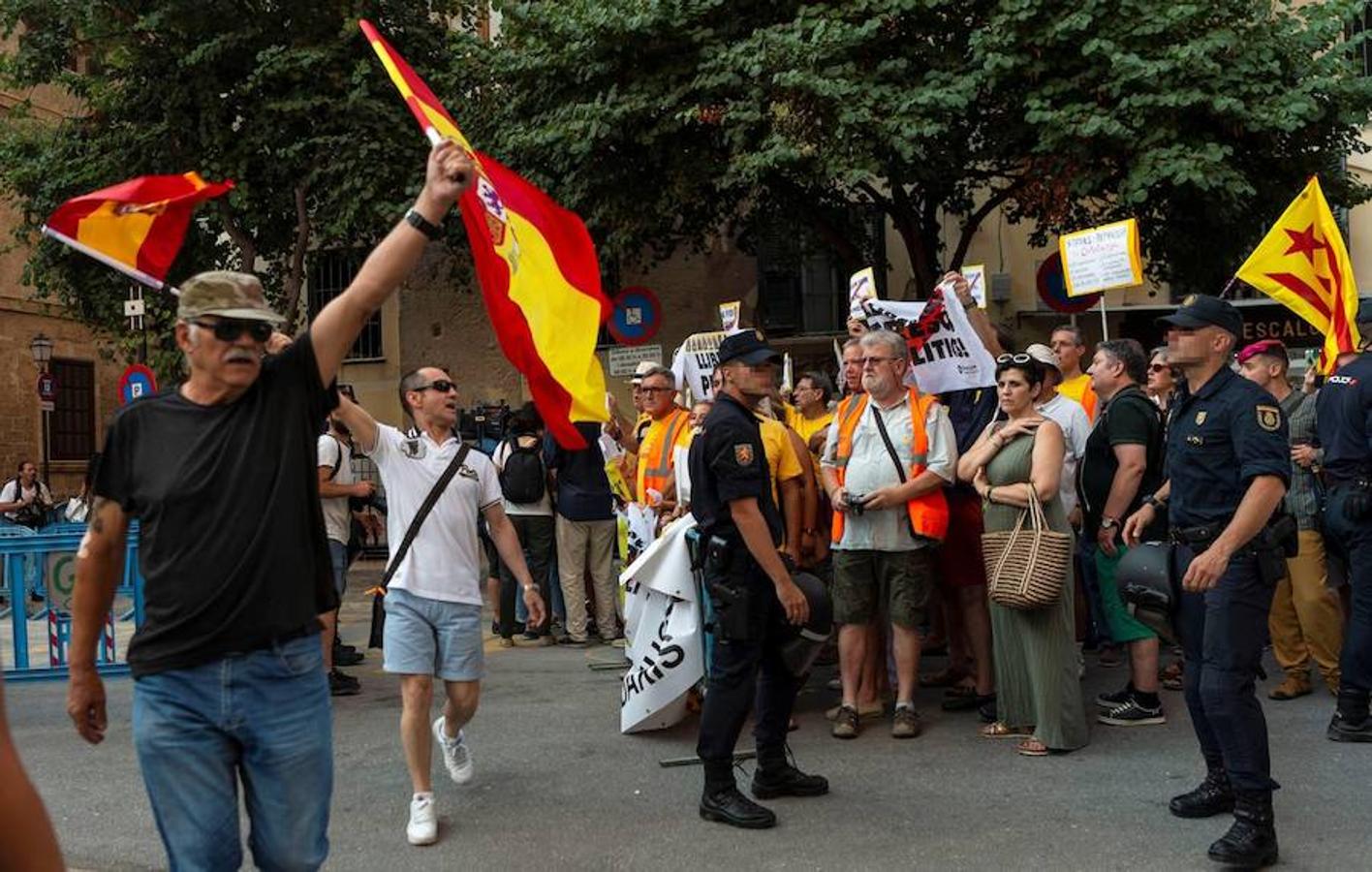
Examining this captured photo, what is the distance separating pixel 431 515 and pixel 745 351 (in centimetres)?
146

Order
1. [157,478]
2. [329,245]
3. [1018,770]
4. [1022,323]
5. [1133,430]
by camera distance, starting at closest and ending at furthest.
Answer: [157,478], [1018,770], [1133,430], [329,245], [1022,323]

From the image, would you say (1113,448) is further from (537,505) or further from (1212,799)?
(537,505)

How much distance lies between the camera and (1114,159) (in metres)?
13.4

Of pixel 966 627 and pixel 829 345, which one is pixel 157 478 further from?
pixel 829 345

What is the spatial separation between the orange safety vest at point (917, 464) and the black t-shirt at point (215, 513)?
3717 millimetres

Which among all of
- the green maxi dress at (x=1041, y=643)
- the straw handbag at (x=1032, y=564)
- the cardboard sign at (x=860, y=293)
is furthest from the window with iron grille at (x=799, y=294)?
the straw handbag at (x=1032, y=564)

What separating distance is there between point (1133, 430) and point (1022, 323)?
47.1 feet

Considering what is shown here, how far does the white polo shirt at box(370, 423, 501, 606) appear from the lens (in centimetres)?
526

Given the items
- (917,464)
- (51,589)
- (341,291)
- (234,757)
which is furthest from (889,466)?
(341,291)

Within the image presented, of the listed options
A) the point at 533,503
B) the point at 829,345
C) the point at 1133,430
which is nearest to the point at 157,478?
the point at 1133,430

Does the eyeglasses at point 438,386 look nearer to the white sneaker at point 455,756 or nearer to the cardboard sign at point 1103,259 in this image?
the white sneaker at point 455,756

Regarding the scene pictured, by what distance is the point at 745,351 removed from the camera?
17.1ft

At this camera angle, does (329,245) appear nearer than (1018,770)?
No

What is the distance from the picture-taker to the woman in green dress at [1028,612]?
5953 millimetres
